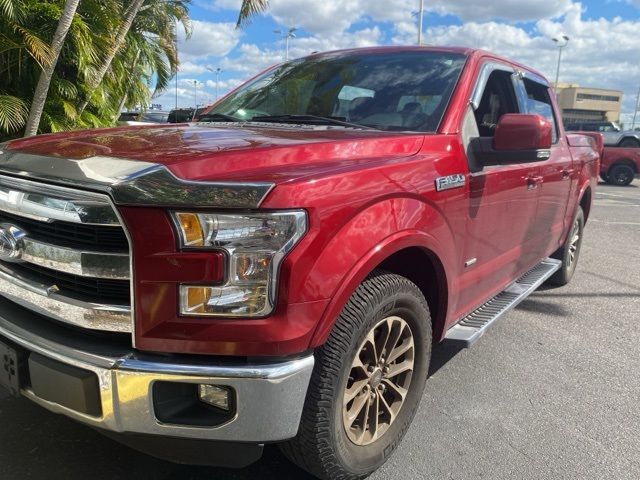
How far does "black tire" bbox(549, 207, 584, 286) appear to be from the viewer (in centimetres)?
527

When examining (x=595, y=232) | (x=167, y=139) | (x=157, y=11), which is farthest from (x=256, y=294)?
(x=157, y=11)

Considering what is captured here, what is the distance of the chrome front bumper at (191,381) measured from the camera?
1.74 m

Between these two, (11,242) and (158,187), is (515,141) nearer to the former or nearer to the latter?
(158,187)

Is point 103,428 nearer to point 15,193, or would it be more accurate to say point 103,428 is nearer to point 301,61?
point 15,193

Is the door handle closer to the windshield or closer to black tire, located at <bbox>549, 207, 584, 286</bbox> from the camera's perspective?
the windshield

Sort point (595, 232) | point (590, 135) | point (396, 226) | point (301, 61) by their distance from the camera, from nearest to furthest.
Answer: point (396, 226) → point (301, 61) → point (590, 135) → point (595, 232)

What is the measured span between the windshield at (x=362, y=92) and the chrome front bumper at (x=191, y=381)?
154 centimetres

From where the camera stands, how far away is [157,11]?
14.2 m

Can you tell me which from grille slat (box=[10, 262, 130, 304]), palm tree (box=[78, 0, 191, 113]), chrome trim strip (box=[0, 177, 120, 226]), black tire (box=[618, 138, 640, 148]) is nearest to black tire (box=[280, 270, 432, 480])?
grille slat (box=[10, 262, 130, 304])

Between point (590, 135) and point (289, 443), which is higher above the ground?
point (590, 135)

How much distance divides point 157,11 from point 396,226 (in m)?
14.1

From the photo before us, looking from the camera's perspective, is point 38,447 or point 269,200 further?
point 38,447

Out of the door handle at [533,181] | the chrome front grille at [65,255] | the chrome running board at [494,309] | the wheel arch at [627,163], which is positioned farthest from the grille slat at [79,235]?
the wheel arch at [627,163]

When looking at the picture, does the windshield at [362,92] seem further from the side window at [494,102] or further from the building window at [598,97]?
the building window at [598,97]
